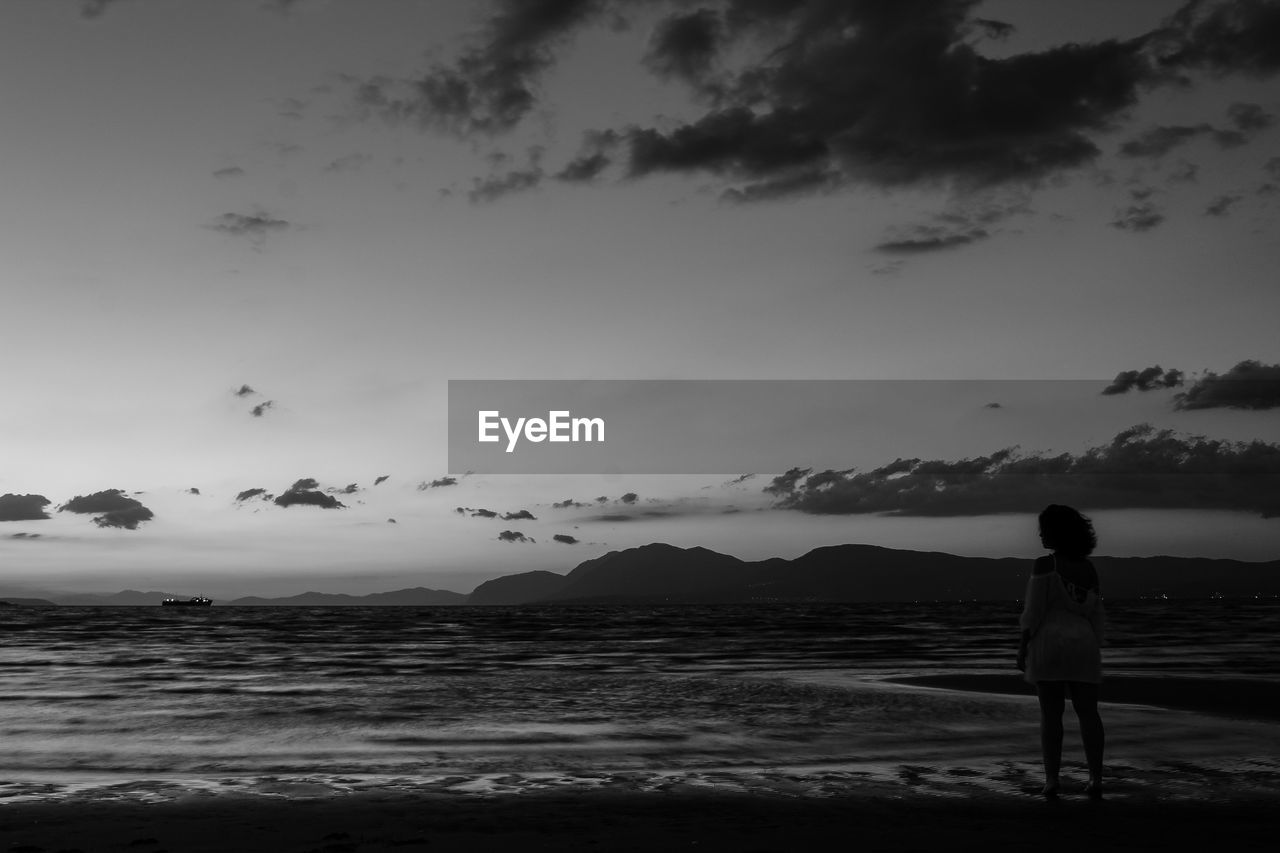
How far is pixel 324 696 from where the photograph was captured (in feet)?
70.4

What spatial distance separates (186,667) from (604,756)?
25660mm

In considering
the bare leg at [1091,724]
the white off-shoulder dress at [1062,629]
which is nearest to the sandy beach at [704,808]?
the bare leg at [1091,724]

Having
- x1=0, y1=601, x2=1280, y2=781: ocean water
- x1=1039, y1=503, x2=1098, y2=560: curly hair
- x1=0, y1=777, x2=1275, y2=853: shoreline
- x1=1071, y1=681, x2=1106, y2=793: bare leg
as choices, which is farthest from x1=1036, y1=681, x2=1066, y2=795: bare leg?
x1=0, y1=601, x2=1280, y2=781: ocean water

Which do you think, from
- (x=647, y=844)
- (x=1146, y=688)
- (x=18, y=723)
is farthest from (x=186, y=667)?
(x=647, y=844)

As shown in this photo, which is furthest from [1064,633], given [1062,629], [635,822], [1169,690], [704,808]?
[1169,690]

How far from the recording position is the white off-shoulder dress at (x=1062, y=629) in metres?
8.44

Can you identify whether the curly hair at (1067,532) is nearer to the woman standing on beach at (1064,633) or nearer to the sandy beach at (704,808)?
the woman standing on beach at (1064,633)

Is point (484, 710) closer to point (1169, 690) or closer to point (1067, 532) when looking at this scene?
point (1067, 532)

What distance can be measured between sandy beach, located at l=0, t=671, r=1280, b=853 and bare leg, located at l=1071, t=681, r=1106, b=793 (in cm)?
24

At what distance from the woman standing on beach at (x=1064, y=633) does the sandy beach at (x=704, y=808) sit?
1.70 ft

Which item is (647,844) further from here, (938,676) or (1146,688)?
(938,676)

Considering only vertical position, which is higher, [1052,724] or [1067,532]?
[1067,532]

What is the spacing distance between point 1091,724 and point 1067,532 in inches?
63.6

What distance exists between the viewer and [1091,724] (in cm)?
863
